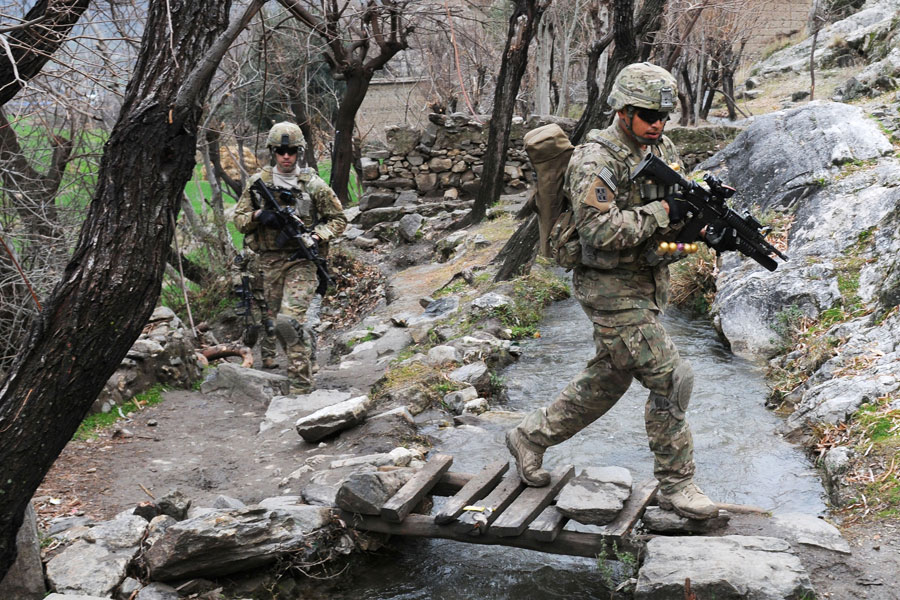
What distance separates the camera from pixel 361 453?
204 inches

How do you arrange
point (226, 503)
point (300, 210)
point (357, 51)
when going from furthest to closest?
point (357, 51)
point (300, 210)
point (226, 503)

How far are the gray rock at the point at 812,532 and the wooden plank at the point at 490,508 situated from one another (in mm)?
1219

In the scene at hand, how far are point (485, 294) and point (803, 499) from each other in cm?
481

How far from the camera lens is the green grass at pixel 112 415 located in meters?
6.34

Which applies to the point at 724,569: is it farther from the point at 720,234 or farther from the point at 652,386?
the point at 720,234

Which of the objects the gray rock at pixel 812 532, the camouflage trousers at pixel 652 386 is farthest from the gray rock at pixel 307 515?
the gray rock at pixel 812 532

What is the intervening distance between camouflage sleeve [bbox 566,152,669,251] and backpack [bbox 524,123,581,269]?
0.34 ft

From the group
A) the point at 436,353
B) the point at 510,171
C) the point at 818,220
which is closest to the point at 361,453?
the point at 436,353

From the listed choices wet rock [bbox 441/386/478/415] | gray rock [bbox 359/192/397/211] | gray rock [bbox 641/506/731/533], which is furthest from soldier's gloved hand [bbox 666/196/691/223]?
gray rock [bbox 359/192/397/211]

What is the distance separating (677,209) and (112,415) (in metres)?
5.25

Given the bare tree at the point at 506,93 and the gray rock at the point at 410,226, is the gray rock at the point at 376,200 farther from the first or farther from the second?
the bare tree at the point at 506,93

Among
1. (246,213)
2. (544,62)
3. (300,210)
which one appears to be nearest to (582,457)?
(300,210)

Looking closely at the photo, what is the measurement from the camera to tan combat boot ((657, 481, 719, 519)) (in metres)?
3.59

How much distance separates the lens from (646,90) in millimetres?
3561
